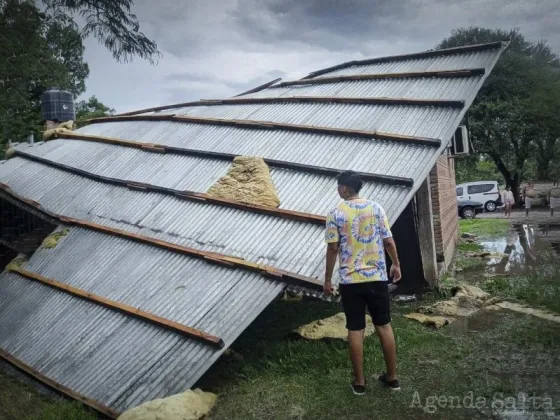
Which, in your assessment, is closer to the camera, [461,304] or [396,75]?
[461,304]

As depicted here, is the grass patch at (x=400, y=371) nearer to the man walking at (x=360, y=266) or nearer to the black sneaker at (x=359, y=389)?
the black sneaker at (x=359, y=389)

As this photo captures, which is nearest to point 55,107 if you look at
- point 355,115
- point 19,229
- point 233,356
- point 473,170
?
point 19,229

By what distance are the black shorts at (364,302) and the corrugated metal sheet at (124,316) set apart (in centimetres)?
108

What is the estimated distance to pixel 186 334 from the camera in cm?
427

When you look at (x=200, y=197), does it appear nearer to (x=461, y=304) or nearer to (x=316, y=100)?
(x=316, y=100)

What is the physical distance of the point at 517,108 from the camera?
27.4 metres

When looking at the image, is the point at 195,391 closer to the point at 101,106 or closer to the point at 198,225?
the point at 198,225

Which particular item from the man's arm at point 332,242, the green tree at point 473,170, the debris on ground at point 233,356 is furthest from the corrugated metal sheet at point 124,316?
the green tree at point 473,170

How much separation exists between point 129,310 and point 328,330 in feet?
7.74

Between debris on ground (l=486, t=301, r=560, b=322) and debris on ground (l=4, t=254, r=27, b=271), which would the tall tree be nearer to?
debris on ground (l=4, t=254, r=27, b=271)

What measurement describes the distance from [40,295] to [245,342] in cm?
288

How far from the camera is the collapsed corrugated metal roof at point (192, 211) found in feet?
14.4

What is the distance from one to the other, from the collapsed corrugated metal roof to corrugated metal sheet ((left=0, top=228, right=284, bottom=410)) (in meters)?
0.02

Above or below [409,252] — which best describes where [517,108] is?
above
